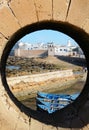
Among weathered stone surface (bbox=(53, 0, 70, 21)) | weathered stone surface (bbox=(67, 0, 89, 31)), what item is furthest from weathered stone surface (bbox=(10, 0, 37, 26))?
weathered stone surface (bbox=(67, 0, 89, 31))

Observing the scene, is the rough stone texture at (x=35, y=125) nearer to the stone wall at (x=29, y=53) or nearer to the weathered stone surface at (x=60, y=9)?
the weathered stone surface at (x=60, y=9)

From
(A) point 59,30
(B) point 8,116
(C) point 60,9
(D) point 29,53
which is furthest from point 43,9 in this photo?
(D) point 29,53

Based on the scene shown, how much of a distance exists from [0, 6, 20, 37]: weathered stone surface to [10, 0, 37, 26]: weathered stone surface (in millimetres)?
56

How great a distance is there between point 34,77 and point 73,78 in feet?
54.4

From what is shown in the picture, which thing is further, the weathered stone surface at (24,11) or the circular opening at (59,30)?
the circular opening at (59,30)

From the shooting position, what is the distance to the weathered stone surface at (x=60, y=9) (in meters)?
3.80

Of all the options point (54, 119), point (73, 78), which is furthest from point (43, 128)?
point (73, 78)

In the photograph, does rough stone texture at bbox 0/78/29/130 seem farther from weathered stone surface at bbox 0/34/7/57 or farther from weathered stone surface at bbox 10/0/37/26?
weathered stone surface at bbox 10/0/37/26

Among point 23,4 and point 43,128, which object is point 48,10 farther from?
point 43,128

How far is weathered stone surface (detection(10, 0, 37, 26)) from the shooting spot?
3.70 metres

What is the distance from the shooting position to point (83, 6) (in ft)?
12.7

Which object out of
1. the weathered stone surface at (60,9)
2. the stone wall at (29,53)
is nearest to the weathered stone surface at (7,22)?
the weathered stone surface at (60,9)

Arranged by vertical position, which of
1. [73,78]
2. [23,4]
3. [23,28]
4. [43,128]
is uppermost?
[23,4]

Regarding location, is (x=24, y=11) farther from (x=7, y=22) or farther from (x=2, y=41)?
(x=2, y=41)
